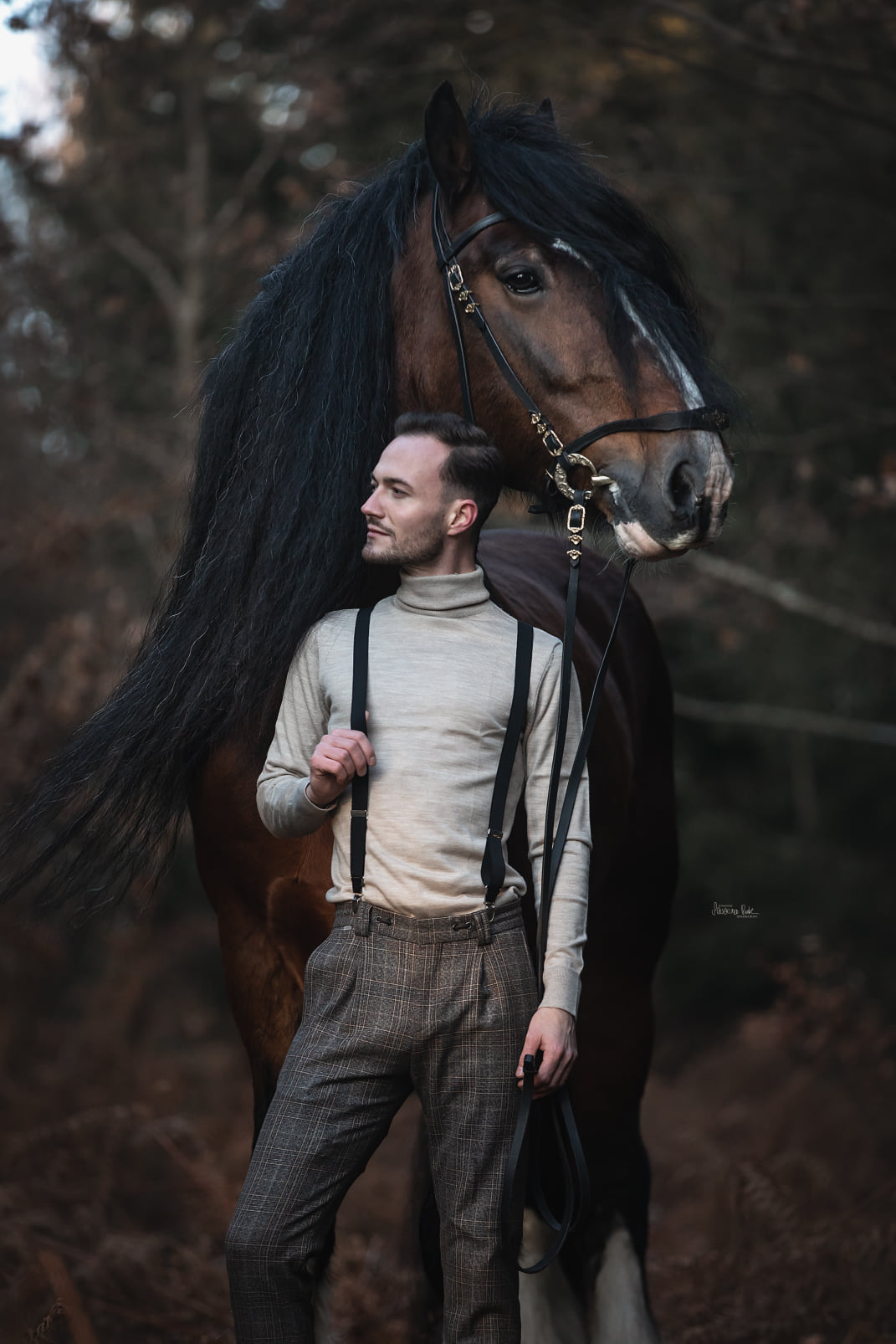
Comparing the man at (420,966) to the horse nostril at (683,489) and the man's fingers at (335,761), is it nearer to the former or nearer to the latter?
the man's fingers at (335,761)

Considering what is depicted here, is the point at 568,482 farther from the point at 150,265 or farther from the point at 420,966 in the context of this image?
the point at 150,265

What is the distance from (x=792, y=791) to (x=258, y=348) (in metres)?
8.60

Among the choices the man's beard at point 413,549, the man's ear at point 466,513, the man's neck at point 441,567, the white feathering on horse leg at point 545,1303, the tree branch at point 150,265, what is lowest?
the white feathering on horse leg at point 545,1303

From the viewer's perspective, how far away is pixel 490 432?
257 centimetres

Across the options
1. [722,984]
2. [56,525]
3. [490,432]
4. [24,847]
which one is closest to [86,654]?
[56,525]

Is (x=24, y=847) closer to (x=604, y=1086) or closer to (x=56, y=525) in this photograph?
(x=604, y=1086)

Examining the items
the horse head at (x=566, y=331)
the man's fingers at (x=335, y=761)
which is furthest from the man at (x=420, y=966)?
the horse head at (x=566, y=331)

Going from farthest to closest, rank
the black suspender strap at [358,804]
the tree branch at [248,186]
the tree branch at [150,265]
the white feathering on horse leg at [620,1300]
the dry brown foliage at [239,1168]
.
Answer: the tree branch at [150,265], the tree branch at [248,186], the dry brown foliage at [239,1168], the white feathering on horse leg at [620,1300], the black suspender strap at [358,804]

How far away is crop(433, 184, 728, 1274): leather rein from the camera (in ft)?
6.82

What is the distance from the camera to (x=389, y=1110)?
6.98 feet

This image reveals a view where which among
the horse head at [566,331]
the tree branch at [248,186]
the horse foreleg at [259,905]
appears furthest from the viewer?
the tree branch at [248,186]

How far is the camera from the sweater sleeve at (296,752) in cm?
215

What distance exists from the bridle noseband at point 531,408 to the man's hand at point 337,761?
2.30 ft

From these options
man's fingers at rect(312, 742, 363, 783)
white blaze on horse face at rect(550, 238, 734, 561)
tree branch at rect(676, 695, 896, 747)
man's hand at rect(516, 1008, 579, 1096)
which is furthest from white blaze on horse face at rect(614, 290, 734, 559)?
tree branch at rect(676, 695, 896, 747)
